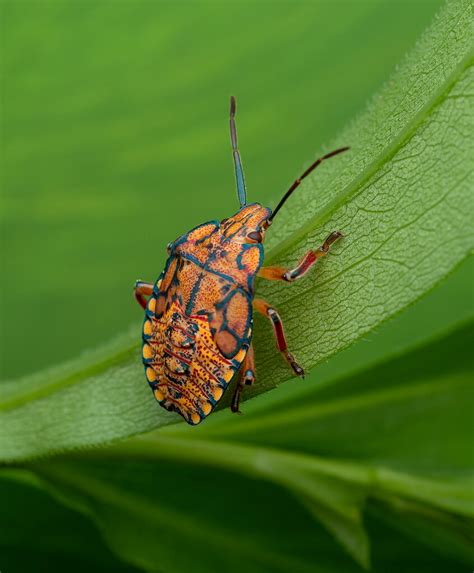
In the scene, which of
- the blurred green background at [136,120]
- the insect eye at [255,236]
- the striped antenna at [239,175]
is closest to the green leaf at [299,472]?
the insect eye at [255,236]

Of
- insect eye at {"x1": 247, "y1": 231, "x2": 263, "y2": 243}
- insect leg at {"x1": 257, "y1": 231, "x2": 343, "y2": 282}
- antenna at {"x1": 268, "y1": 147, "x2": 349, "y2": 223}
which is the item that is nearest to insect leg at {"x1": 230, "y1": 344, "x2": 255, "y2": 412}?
insect leg at {"x1": 257, "y1": 231, "x2": 343, "y2": 282}

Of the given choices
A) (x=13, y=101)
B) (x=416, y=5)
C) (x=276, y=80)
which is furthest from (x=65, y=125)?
(x=416, y=5)

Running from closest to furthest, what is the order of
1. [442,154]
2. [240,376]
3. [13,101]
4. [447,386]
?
1. [442,154]
2. [240,376]
3. [447,386]
4. [13,101]

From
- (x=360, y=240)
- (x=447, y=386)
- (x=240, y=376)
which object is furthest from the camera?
(x=447, y=386)

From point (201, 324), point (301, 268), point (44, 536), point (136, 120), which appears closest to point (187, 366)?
point (201, 324)

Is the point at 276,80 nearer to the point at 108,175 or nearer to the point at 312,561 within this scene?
the point at 108,175

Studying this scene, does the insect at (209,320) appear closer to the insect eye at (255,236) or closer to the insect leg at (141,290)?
the insect eye at (255,236)

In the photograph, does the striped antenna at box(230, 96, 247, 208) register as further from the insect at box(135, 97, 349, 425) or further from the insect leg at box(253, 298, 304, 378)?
the insect leg at box(253, 298, 304, 378)
